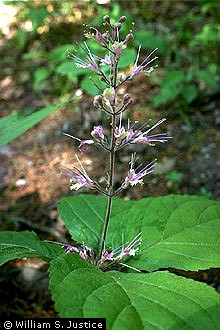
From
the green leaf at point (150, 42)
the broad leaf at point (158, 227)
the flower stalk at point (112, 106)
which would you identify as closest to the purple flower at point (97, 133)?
the flower stalk at point (112, 106)

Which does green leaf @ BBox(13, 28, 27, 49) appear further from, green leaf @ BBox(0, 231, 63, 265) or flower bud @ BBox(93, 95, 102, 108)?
flower bud @ BBox(93, 95, 102, 108)

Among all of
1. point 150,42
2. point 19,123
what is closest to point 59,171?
point 19,123

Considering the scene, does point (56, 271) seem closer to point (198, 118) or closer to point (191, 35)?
point (198, 118)

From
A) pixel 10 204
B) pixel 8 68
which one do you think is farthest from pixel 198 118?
pixel 8 68

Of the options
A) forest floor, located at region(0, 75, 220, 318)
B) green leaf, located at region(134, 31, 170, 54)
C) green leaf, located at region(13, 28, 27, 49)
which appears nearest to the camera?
forest floor, located at region(0, 75, 220, 318)

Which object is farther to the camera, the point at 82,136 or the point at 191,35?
the point at 191,35

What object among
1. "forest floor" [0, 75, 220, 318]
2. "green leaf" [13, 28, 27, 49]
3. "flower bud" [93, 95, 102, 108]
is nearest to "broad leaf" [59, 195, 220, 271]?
"forest floor" [0, 75, 220, 318]
